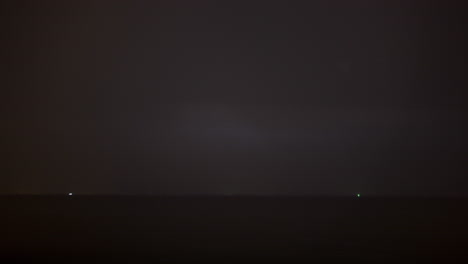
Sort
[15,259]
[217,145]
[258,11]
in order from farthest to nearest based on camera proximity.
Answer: [217,145] → [258,11] → [15,259]

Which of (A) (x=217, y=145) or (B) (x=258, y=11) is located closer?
(B) (x=258, y=11)

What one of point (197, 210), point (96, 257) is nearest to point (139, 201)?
point (197, 210)

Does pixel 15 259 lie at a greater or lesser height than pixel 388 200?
lesser

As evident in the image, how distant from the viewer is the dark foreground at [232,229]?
106 cm

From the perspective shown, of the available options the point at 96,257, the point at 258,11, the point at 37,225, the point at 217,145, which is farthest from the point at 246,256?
the point at 258,11

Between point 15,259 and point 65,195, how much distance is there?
0.57 metres

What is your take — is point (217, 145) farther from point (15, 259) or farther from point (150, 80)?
point (15, 259)

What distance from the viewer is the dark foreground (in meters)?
1.06

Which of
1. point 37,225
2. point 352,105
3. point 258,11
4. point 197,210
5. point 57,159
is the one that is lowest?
point 37,225

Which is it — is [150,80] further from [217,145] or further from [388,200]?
[388,200]

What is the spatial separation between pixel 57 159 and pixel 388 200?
1.22 metres

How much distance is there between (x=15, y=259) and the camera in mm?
1016

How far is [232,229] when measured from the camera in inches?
49.8

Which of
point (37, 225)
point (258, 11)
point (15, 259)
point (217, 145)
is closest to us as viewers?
point (15, 259)
